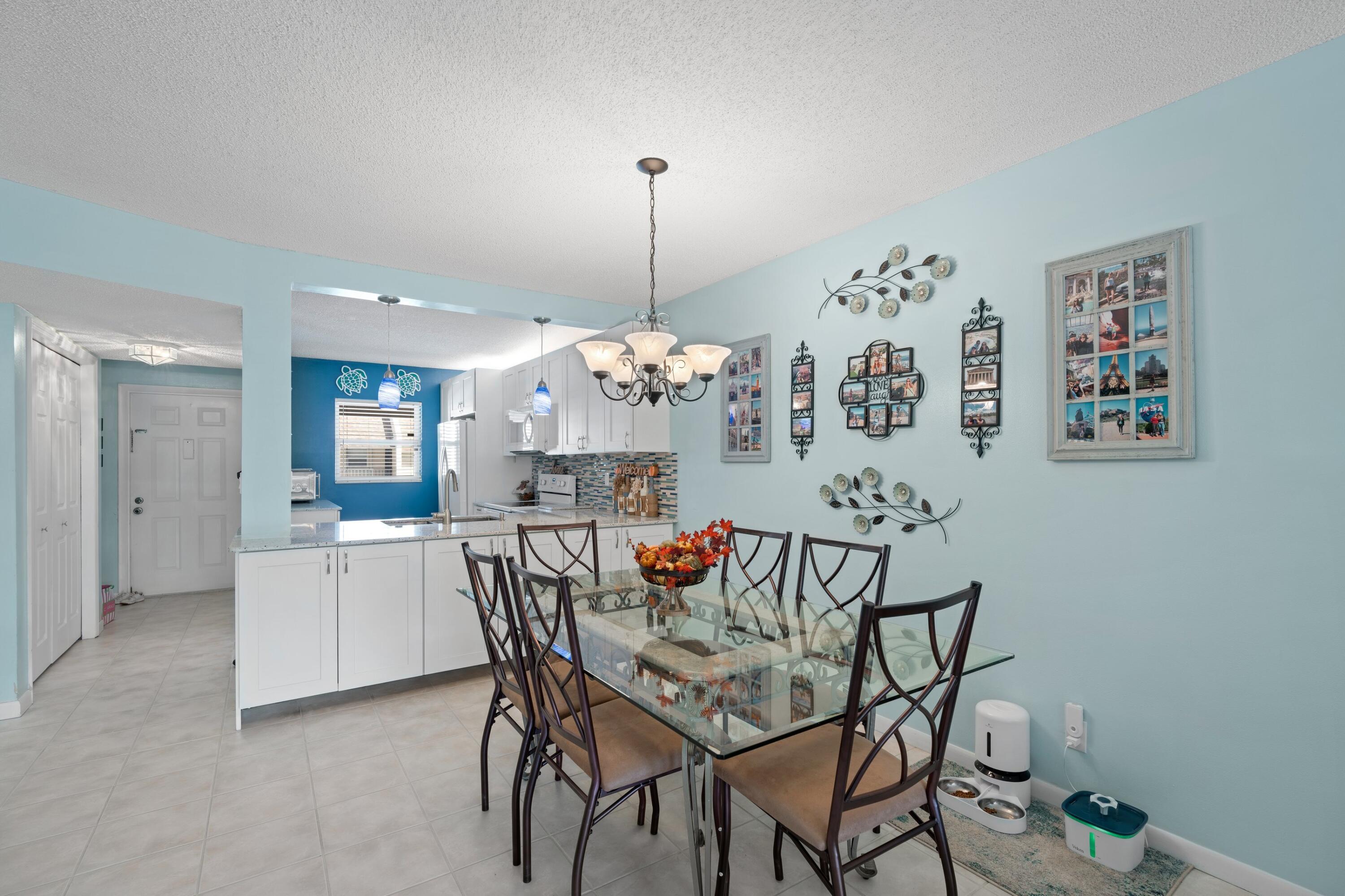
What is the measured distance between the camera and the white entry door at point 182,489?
5.85m

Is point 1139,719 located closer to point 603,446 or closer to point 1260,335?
point 1260,335

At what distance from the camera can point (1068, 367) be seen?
233cm

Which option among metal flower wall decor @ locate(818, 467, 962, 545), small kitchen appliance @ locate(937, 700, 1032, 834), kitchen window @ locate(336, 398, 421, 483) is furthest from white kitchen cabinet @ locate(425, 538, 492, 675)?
kitchen window @ locate(336, 398, 421, 483)

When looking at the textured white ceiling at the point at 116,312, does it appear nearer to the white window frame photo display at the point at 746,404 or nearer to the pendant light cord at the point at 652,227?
the pendant light cord at the point at 652,227

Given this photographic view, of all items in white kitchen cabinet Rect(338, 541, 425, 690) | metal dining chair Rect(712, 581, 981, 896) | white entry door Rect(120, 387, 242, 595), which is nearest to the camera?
metal dining chair Rect(712, 581, 981, 896)

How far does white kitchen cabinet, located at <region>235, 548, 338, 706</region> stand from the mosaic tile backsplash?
219 centimetres

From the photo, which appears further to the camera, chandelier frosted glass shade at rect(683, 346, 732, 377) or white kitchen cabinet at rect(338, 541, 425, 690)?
white kitchen cabinet at rect(338, 541, 425, 690)

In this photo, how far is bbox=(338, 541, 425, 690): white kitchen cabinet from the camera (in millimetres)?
3354

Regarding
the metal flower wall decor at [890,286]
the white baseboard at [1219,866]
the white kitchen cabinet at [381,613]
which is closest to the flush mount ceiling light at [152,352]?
the white kitchen cabinet at [381,613]

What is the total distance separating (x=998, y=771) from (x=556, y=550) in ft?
8.59

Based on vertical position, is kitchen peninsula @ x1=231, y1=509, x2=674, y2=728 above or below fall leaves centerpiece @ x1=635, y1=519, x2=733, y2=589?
below

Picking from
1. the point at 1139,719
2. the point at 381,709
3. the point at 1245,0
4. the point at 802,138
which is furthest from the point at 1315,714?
the point at 381,709

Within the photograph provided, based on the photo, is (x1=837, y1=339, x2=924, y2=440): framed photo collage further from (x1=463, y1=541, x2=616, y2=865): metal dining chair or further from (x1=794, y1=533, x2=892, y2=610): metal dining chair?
(x1=463, y1=541, x2=616, y2=865): metal dining chair

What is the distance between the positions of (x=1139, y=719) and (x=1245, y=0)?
217 cm
